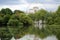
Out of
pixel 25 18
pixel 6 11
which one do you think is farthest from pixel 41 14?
pixel 6 11

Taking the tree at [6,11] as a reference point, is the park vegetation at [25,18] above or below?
below

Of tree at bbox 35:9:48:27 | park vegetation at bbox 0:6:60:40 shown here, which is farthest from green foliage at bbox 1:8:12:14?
tree at bbox 35:9:48:27

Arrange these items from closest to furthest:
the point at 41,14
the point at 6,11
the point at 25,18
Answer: the point at 6,11
the point at 25,18
the point at 41,14

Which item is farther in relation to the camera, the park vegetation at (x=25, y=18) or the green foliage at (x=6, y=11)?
the green foliage at (x=6, y=11)

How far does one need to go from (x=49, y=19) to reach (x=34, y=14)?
0.88 m

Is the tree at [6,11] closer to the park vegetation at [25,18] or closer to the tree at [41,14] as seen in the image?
the park vegetation at [25,18]

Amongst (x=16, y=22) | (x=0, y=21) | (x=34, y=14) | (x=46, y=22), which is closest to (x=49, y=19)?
(x=46, y=22)

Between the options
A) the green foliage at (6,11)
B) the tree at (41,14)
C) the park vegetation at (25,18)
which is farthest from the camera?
the tree at (41,14)

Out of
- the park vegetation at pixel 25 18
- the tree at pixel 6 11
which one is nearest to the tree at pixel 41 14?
the park vegetation at pixel 25 18

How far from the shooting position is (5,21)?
9.61 m

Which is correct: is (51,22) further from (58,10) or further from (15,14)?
(15,14)

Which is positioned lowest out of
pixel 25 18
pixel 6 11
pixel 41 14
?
pixel 25 18

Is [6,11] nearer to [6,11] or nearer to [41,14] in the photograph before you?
[6,11]

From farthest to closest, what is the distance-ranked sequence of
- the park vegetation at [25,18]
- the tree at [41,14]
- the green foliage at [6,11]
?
the tree at [41,14] → the green foliage at [6,11] → the park vegetation at [25,18]
